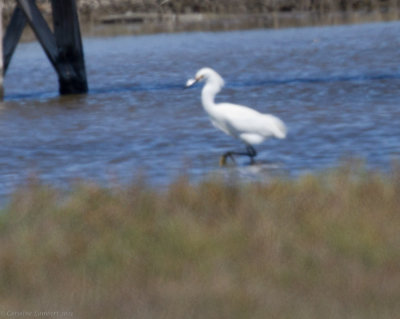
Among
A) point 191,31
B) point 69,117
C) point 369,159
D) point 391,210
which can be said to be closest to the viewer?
point 391,210

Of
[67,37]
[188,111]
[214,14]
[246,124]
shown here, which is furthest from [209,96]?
[214,14]

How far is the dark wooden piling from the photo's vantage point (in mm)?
16203

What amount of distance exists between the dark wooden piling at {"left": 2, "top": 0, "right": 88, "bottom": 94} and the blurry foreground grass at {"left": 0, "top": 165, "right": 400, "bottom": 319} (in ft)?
28.6

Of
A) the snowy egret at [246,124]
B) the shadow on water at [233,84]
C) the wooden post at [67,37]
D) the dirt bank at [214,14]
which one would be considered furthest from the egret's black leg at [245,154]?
the dirt bank at [214,14]

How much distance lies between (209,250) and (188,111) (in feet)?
29.3

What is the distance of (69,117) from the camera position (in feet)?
48.4

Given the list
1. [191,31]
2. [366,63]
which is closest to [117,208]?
[366,63]

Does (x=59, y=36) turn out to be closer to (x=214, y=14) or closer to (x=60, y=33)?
(x=60, y=33)

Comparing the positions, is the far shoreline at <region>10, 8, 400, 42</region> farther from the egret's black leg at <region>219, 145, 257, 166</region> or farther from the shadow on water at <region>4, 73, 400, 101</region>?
the egret's black leg at <region>219, 145, 257, 166</region>

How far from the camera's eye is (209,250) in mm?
5949

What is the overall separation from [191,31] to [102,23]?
332 inches

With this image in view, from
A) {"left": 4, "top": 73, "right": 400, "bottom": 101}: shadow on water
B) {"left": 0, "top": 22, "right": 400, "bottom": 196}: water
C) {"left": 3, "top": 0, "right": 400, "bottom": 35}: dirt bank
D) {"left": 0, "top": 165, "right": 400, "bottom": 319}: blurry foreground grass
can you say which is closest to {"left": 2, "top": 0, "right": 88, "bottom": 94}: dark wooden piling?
{"left": 0, "top": 22, "right": 400, "bottom": 196}: water

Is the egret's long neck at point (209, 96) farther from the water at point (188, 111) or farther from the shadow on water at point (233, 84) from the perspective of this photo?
the shadow on water at point (233, 84)

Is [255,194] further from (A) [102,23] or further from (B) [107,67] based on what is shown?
(A) [102,23]
